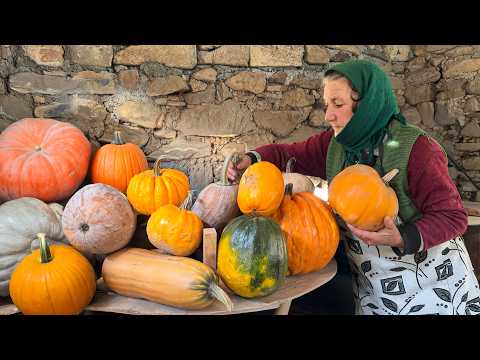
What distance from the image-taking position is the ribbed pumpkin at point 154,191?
1402mm

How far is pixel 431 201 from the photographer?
1313mm

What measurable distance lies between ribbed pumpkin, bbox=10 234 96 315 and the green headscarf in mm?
1037

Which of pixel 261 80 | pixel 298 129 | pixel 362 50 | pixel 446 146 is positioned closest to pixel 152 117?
pixel 261 80

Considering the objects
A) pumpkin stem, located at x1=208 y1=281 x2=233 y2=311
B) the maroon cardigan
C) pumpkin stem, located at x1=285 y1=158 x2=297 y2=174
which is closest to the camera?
pumpkin stem, located at x1=208 y1=281 x2=233 y2=311

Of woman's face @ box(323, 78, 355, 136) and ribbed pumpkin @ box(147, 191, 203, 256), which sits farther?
woman's face @ box(323, 78, 355, 136)

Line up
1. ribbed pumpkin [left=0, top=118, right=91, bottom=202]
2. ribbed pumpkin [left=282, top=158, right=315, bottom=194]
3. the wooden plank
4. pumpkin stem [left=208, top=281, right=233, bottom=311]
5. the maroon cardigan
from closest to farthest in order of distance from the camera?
pumpkin stem [left=208, top=281, right=233, bottom=311] < the wooden plank < the maroon cardigan < ribbed pumpkin [left=0, top=118, right=91, bottom=202] < ribbed pumpkin [left=282, top=158, right=315, bottom=194]

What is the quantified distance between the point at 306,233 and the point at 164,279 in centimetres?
49

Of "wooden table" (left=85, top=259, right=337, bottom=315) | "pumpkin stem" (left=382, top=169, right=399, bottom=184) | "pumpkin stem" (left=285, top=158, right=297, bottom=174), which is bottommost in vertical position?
"wooden table" (left=85, top=259, right=337, bottom=315)

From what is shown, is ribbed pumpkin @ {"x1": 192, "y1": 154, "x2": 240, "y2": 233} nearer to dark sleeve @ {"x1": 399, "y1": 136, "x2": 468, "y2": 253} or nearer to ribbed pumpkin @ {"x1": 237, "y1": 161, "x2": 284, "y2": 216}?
ribbed pumpkin @ {"x1": 237, "y1": 161, "x2": 284, "y2": 216}

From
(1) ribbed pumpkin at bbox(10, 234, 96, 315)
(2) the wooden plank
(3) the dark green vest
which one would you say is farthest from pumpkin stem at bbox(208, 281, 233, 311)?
(3) the dark green vest

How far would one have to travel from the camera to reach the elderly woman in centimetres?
129

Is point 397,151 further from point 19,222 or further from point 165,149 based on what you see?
point 165,149

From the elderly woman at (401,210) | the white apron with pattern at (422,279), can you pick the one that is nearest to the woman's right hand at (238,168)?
the elderly woman at (401,210)

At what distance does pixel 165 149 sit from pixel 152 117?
0.30 metres
